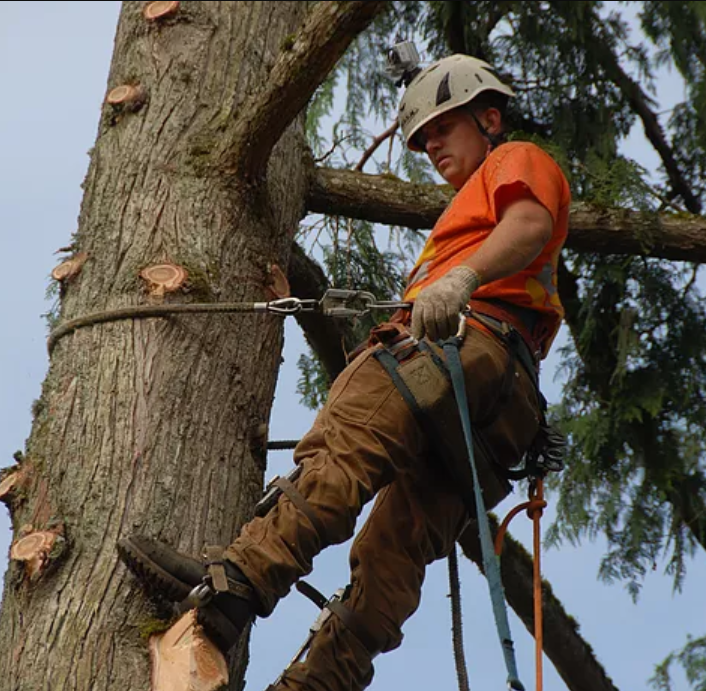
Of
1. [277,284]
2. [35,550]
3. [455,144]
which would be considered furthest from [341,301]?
[35,550]

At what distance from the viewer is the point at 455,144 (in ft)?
13.5

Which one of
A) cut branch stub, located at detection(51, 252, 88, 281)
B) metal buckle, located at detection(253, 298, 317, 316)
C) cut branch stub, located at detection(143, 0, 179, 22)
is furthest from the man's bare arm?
cut branch stub, located at detection(143, 0, 179, 22)

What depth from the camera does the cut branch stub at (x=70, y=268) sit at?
12.7 ft

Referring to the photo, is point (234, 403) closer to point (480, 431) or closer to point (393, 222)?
point (480, 431)

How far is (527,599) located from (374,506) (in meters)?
1.39

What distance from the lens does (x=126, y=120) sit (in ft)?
14.0

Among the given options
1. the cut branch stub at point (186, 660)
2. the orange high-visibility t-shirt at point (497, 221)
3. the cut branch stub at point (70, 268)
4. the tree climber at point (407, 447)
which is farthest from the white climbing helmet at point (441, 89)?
the cut branch stub at point (186, 660)

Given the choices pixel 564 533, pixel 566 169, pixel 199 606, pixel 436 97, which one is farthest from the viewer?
pixel 564 533

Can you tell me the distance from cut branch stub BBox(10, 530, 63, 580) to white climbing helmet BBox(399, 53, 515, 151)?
168 centimetres

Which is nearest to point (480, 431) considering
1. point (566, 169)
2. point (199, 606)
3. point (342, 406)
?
point (342, 406)

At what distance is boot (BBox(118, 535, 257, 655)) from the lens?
3.01 meters

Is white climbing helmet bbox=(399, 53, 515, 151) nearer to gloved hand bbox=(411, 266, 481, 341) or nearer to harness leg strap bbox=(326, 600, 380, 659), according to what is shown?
gloved hand bbox=(411, 266, 481, 341)

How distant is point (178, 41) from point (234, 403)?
1.47 metres

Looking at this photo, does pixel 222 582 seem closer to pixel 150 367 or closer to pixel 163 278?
pixel 150 367
